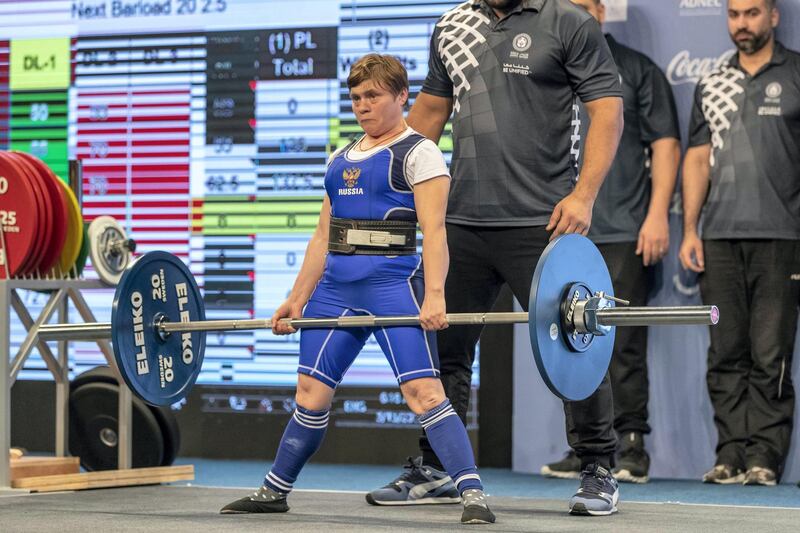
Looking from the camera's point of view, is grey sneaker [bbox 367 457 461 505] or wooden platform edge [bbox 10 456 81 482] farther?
wooden platform edge [bbox 10 456 81 482]

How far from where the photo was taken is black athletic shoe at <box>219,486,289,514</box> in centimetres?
376

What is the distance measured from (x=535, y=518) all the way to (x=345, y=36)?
3132 mm

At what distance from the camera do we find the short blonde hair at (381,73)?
3.64m

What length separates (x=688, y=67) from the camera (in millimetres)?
5449

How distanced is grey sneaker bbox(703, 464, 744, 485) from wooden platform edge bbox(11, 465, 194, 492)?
6.87ft

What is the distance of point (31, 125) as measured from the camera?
6.65 m

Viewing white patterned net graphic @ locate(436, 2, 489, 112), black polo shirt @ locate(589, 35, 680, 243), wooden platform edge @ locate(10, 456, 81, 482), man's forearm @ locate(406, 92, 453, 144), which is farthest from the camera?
black polo shirt @ locate(589, 35, 680, 243)

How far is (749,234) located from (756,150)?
1.14ft

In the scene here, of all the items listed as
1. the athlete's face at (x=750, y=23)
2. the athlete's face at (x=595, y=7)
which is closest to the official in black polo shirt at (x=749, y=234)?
the athlete's face at (x=750, y=23)

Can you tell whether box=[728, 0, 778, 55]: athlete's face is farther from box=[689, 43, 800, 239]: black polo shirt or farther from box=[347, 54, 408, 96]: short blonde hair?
box=[347, 54, 408, 96]: short blonde hair

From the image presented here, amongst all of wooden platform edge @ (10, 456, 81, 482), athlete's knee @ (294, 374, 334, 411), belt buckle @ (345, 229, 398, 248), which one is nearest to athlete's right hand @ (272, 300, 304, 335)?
athlete's knee @ (294, 374, 334, 411)

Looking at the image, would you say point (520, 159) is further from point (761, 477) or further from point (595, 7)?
point (761, 477)

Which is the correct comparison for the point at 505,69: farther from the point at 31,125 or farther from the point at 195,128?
the point at 31,125

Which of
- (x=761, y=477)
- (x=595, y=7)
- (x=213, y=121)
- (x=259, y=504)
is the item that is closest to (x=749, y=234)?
(x=761, y=477)
